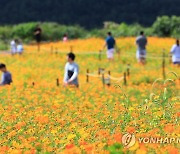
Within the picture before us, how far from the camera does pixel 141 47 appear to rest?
2592 cm

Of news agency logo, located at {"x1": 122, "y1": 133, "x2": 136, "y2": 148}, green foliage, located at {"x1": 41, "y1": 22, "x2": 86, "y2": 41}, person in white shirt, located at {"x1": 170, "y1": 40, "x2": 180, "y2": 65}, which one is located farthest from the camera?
green foliage, located at {"x1": 41, "y1": 22, "x2": 86, "y2": 41}

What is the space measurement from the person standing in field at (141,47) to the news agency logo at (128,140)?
19.4 metres

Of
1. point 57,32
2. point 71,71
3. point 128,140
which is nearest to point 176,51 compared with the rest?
point 71,71

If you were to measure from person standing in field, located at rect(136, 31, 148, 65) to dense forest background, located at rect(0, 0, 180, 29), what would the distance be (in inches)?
1778

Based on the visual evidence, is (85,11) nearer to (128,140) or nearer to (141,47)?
(141,47)

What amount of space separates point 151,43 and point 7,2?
44156 millimetres

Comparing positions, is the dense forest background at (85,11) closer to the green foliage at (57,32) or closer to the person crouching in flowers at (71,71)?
the green foliage at (57,32)

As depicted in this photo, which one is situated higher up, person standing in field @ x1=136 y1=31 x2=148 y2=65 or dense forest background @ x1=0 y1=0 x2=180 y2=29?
dense forest background @ x1=0 y1=0 x2=180 y2=29

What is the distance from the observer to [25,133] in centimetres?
780

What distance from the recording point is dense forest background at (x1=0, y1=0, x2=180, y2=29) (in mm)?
72000

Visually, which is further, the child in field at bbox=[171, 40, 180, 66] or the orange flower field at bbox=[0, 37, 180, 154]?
the child in field at bbox=[171, 40, 180, 66]

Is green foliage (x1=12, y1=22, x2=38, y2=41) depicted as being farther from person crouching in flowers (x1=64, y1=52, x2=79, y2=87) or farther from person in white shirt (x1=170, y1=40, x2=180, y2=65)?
person crouching in flowers (x1=64, y1=52, x2=79, y2=87)

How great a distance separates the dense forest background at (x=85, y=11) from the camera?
2835 inches

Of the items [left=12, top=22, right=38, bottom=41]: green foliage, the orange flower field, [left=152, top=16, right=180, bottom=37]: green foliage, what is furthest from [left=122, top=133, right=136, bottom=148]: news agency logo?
[left=12, top=22, right=38, bottom=41]: green foliage
